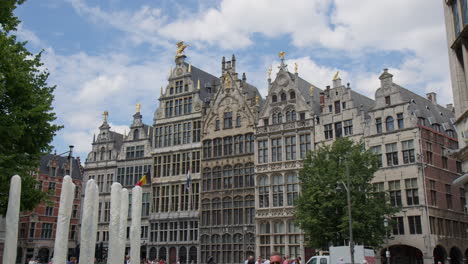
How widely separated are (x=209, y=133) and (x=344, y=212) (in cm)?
1913

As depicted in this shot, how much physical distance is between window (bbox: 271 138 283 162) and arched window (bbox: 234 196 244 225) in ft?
15.7

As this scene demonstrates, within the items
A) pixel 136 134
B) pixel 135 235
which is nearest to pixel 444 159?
pixel 135 235

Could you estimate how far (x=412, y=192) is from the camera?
34.8 m

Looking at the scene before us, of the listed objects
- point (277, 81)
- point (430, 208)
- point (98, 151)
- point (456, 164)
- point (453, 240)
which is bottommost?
point (453, 240)

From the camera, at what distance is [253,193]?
42375 millimetres

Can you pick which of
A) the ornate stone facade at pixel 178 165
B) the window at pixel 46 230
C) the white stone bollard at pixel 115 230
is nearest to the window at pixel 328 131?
the ornate stone facade at pixel 178 165

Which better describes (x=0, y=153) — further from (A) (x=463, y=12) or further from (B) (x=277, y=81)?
(B) (x=277, y=81)

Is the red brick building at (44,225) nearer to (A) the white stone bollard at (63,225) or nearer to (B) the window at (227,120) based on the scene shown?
(B) the window at (227,120)

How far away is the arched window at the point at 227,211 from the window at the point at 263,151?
466 cm

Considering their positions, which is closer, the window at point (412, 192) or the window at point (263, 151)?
the window at point (412, 192)

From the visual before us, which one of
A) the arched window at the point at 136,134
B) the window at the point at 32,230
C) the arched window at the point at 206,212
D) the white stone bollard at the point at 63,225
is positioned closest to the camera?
the white stone bollard at the point at 63,225

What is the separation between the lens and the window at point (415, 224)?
34.0 metres

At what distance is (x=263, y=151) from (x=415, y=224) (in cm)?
1424

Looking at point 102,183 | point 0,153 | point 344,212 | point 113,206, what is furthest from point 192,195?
point 0,153
